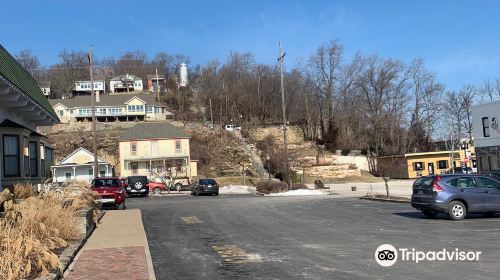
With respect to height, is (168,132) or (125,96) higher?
(125,96)

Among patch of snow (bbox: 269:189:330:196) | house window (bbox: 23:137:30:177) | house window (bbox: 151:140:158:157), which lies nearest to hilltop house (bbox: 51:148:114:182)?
house window (bbox: 151:140:158:157)

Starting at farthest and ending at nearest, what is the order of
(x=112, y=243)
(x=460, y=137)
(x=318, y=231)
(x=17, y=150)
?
(x=460, y=137) < (x=17, y=150) < (x=318, y=231) < (x=112, y=243)

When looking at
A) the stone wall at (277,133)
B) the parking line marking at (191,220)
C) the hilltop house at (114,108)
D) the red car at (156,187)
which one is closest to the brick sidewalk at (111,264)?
the parking line marking at (191,220)

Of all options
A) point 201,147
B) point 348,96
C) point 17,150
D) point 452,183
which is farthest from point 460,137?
point 17,150

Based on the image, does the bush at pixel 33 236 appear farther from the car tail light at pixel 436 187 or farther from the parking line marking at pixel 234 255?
the car tail light at pixel 436 187

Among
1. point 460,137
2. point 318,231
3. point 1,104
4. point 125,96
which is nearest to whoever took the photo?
point 318,231

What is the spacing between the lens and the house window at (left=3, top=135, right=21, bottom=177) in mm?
19078

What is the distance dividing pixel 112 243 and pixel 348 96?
3447 inches

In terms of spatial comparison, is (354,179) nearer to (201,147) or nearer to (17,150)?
(201,147)

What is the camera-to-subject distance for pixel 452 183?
1822 cm

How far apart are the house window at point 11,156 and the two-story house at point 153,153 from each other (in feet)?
164

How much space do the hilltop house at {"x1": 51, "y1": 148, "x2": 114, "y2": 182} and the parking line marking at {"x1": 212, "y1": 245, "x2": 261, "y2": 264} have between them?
176 ft

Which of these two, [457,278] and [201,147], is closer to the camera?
[457,278]

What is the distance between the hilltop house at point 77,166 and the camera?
207 ft
